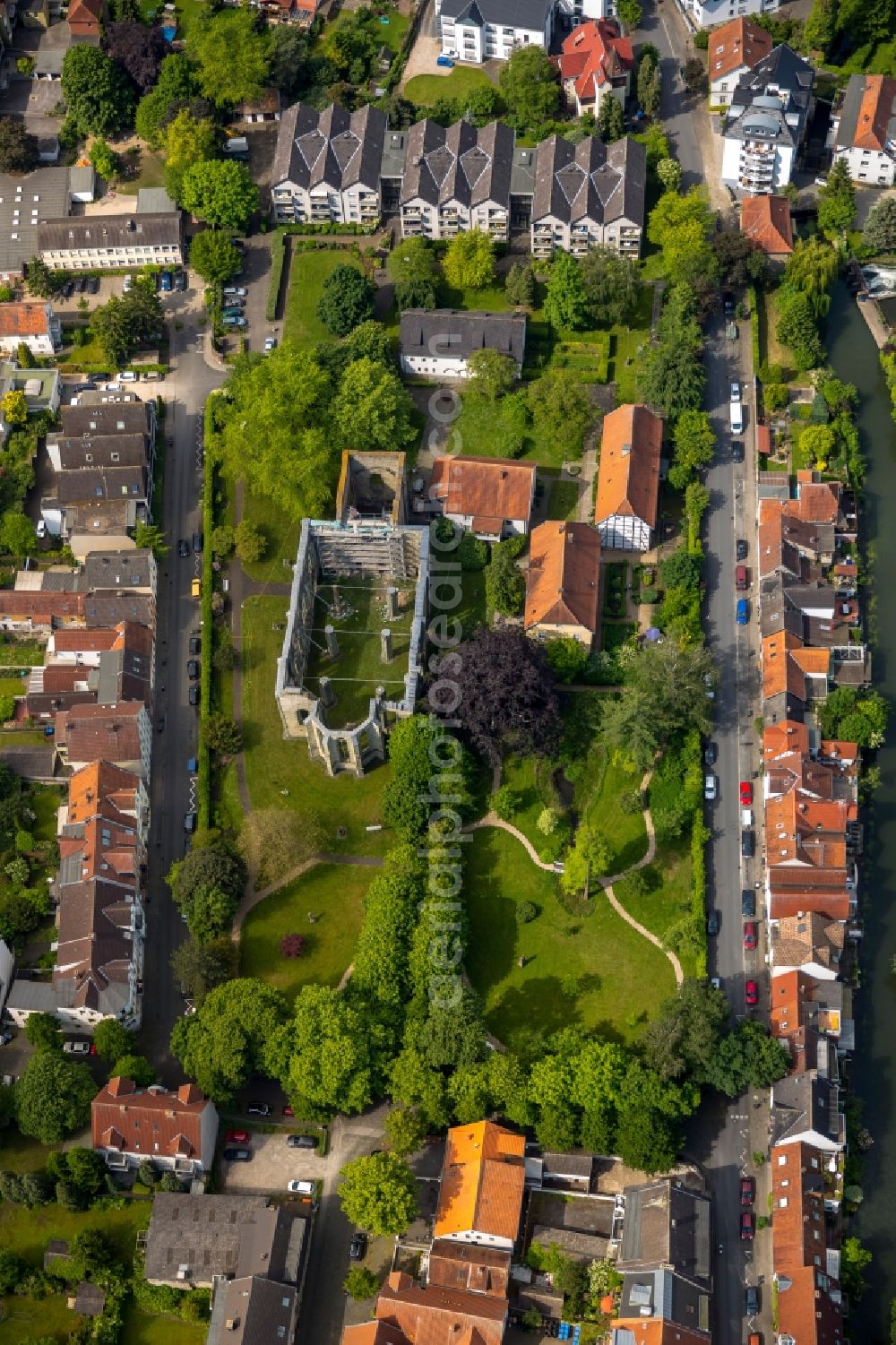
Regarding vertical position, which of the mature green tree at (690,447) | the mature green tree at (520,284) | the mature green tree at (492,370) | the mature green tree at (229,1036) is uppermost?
the mature green tree at (520,284)

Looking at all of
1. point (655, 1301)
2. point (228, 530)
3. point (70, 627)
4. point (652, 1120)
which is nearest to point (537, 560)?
point (228, 530)

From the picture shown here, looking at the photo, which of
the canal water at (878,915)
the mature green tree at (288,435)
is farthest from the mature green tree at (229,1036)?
the mature green tree at (288,435)

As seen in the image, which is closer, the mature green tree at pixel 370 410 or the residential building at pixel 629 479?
the residential building at pixel 629 479

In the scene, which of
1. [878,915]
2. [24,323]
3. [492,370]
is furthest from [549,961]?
[24,323]

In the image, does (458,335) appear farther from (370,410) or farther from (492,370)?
(370,410)

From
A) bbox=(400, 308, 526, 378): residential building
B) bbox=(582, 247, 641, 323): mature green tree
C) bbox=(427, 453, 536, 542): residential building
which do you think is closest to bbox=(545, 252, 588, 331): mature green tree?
bbox=(582, 247, 641, 323): mature green tree

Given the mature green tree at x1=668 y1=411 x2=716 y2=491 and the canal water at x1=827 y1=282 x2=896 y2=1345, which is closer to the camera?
the canal water at x1=827 y1=282 x2=896 y2=1345

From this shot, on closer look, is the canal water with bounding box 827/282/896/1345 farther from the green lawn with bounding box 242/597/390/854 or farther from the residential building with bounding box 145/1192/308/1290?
the green lawn with bounding box 242/597/390/854

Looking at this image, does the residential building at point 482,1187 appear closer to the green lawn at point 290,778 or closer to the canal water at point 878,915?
the canal water at point 878,915
